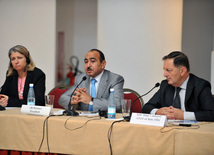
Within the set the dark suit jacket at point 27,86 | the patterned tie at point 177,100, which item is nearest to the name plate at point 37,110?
the dark suit jacket at point 27,86

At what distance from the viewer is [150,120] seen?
2449mm

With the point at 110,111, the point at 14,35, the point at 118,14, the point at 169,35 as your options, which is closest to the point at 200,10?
the point at 169,35

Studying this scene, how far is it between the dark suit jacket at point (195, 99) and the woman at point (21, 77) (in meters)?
1.29

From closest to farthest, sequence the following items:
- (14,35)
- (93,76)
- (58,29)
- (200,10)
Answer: (93,76), (14,35), (200,10), (58,29)

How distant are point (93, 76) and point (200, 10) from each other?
374 centimetres

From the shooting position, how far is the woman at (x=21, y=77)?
379 centimetres

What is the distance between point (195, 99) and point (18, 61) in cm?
200

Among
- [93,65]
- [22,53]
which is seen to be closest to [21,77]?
[22,53]

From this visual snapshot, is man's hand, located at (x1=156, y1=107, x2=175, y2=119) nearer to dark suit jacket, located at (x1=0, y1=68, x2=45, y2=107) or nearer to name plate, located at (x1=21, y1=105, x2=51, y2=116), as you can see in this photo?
name plate, located at (x1=21, y1=105, x2=51, y2=116)

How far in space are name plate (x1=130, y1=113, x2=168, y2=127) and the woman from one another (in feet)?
4.90

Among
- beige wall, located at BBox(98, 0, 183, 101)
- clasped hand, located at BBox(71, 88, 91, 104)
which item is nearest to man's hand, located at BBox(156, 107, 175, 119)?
clasped hand, located at BBox(71, 88, 91, 104)

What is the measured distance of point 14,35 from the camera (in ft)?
19.4

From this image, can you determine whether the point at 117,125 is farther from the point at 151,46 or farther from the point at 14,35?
the point at 14,35

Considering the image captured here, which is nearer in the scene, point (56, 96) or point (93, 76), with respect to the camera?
point (93, 76)
